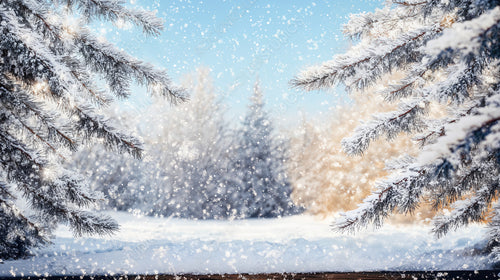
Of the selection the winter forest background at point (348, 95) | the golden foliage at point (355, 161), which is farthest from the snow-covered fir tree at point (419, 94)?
the golden foliage at point (355, 161)

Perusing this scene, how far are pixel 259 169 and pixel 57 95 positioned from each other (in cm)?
1834

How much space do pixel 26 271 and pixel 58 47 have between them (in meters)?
3.69

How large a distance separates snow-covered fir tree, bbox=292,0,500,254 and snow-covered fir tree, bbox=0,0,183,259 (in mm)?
2480

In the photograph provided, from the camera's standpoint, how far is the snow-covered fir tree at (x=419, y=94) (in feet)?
9.28

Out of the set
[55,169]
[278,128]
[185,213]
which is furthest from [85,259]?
[278,128]

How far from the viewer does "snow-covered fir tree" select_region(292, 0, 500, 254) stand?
283cm

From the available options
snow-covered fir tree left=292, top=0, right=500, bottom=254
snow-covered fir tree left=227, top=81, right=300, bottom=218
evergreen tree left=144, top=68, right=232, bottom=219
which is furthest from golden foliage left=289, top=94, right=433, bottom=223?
evergreen tree left=144, top=68, right=232, bottom=219

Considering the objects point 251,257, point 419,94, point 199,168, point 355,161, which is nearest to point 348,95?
point 419,94

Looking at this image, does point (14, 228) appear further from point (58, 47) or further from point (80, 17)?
point (80, 17)

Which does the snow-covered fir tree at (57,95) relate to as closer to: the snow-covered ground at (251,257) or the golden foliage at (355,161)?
the snow-covered ground at (251,257)

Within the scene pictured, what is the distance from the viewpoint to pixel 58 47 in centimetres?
421

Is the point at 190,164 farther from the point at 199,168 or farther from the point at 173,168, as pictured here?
the point at 173,168

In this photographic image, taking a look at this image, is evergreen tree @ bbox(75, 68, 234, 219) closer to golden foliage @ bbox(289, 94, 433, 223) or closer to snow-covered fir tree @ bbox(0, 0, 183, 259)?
golden foliage @ bbox(289, 94, 433, 223)

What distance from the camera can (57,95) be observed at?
11.8ft
